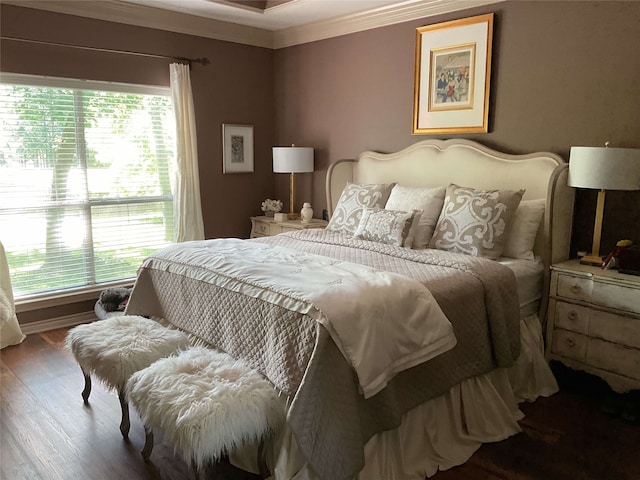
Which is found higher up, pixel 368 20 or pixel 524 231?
pixel 368 20

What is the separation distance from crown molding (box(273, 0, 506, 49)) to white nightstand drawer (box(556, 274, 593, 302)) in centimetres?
192

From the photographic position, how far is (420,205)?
137 inches

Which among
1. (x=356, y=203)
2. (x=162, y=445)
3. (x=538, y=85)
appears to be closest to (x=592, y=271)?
(x=538, y=85)

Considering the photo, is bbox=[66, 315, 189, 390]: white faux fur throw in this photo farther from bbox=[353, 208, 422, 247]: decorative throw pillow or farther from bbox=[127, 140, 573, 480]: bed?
bbox=[353, 208, 422, 247]: decorative throw pillow

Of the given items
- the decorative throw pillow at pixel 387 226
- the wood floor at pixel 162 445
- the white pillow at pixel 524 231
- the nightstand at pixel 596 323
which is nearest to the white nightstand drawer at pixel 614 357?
the nightstand at pixel 596 323

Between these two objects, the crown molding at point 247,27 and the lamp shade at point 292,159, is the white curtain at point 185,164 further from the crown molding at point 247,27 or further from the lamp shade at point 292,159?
the lamp shade at point 292,159

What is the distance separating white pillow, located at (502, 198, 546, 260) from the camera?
3111 millimetres

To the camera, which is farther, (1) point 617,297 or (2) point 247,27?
(2) point 247,27

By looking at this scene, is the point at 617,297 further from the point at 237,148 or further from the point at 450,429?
the point at 237,148

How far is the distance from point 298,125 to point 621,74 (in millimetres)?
2876

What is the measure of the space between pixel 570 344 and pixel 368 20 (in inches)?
116

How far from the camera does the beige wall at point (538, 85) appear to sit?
9.86 ft

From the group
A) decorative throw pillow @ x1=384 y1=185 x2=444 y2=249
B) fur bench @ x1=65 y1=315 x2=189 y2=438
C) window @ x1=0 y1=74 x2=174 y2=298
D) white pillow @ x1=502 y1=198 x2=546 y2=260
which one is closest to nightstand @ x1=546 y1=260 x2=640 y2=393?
white pillow @ x1=502 y1=198 x2=546 y2=260

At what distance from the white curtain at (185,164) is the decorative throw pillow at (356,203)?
1407 millimetres
